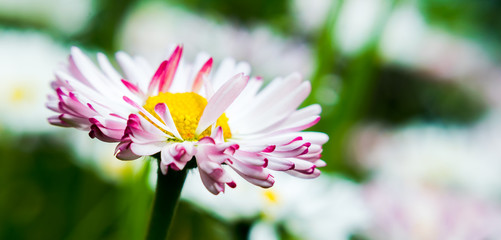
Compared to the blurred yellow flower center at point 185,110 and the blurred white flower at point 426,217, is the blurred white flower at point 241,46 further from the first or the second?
the blurred yellow flower center at point 185,110

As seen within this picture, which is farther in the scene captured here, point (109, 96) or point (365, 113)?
point (365, 113)

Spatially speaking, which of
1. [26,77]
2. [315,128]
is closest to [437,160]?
[315,128]

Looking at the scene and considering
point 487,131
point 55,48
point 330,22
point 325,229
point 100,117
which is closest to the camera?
point 100,117

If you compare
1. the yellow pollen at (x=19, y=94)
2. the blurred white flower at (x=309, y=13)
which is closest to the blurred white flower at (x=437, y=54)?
the blurred white flower at (x=309, y=13)

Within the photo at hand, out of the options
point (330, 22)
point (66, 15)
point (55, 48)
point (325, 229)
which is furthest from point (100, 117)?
point (66, 15)

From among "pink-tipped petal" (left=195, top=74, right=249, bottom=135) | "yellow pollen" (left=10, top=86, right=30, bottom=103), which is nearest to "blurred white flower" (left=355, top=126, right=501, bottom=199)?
"yellow pollen" (left=10, top=86, right=30, bottom=103)

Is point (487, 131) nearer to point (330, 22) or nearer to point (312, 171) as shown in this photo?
point (330, 22)

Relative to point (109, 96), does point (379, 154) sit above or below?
above
